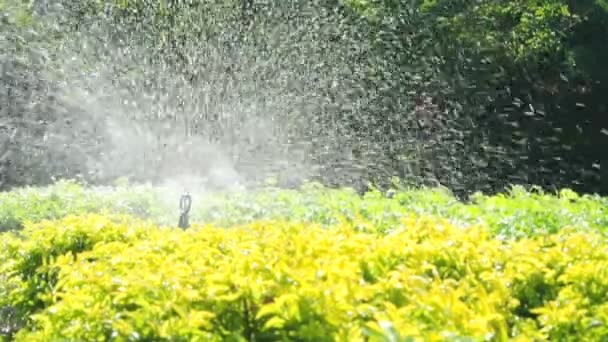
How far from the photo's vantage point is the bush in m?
2.43

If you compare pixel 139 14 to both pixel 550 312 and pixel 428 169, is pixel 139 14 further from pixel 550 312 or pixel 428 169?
pixel 550 312

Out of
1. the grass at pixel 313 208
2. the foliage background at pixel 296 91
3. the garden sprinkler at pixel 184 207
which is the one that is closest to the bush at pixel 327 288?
the garden sprinkler at pixel 184 207

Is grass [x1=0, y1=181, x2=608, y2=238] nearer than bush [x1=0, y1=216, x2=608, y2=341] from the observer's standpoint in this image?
No

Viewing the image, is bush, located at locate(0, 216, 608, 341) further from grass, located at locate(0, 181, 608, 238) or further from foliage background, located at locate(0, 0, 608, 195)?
foliage background, located at locate(0, 0, 608, 195)

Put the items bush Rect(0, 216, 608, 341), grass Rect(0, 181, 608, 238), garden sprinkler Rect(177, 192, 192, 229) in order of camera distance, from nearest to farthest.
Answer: bush Rect(0, 216, 608, 341) → garden sprinkler Rect(177, 192, 192, 229) → grass Rect(0, 181, 608, 238)

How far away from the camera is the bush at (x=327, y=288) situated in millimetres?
2426

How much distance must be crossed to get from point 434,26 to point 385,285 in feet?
47.1

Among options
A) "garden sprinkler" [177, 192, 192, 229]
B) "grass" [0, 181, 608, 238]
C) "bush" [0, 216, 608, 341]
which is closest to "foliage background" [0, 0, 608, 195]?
"grass" [0, 181, 608, 238]

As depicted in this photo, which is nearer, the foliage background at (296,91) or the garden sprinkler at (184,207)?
the garden sprinkler at (184,207)

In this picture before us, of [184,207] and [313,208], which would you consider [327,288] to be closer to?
[184,207]

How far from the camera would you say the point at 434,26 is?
1664 centimetres

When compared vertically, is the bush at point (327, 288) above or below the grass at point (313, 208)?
below

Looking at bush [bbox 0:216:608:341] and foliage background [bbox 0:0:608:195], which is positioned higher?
foliage background [bbox 0:0:608:195]

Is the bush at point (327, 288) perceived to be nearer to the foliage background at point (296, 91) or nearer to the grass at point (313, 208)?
the grass at point (313, 208)
